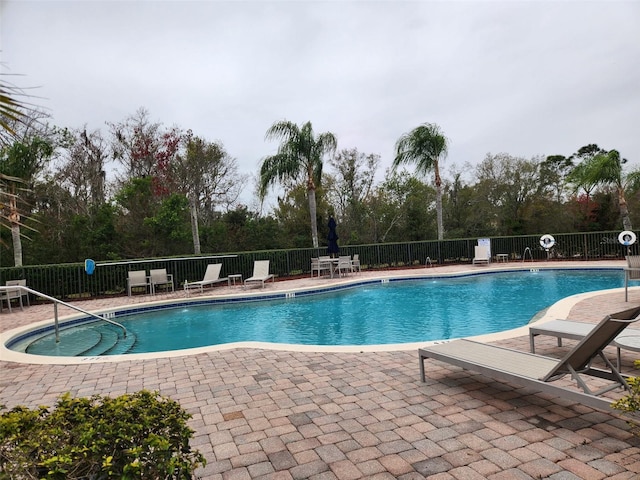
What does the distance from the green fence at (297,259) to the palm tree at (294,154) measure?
2.47 m

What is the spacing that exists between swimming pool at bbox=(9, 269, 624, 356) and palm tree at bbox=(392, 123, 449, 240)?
7.69 metres

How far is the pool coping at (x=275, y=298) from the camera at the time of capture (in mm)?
5168

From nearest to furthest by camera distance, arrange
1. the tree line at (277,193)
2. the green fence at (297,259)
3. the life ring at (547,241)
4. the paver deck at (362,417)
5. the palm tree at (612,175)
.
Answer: the paver deck at (362,417)
the green fence at (297,259)
the tree line at (277,193)
the life ring at (547,241)
the palm tree at (612,175)

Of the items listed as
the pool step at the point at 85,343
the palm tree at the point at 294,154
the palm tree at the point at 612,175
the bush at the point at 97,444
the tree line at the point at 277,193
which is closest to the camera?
the bush at the point at 97,444

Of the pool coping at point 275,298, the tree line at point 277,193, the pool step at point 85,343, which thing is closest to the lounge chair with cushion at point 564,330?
the pool coping at point 275,298

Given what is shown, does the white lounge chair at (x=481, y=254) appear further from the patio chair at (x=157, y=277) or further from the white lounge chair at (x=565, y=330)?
the white lounge chair at (x=565, y=330)

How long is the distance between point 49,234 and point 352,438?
17934 mm

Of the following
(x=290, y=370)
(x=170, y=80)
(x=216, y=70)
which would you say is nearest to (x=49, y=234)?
(x=170, y=80)

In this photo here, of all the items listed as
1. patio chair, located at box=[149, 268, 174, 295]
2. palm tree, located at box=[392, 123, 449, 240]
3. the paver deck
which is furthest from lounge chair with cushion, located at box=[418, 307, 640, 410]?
palm tree, located at box=[392, 123, 449, 240]

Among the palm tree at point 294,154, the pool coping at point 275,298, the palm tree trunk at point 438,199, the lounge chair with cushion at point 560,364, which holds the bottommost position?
the pool coping at point 275,298

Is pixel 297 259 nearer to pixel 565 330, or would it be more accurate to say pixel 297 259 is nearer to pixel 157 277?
pixel 157 277

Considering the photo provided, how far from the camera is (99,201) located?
19.5m

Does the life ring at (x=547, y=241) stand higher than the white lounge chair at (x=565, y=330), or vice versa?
the life ring at (x=547, y=241)

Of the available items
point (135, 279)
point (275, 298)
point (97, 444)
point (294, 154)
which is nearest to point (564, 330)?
point (97, 444)
